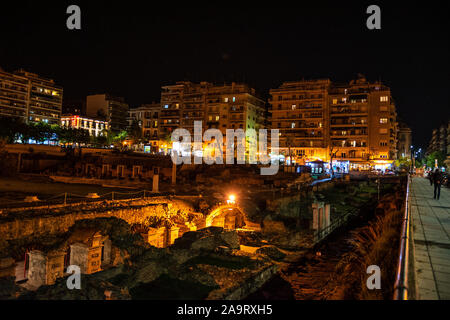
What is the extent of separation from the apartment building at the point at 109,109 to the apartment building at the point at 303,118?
62.5m

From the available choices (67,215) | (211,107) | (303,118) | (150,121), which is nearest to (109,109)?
(150,121)

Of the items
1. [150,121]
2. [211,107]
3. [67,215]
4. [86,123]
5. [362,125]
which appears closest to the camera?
[67,215]

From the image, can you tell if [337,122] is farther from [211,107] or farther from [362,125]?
[211,107]

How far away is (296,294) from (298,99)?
71.7 meters

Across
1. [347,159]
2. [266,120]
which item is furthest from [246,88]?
[347,159]

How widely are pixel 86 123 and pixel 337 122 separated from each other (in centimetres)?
8036

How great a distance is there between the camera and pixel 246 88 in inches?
3191

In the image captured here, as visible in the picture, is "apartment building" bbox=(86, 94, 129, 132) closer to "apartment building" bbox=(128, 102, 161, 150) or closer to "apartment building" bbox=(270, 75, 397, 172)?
"apartment building" bbox=(128, 102, 161, 150)

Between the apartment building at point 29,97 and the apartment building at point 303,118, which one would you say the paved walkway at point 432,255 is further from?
the apartment building at point 29,97

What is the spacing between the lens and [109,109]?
113m

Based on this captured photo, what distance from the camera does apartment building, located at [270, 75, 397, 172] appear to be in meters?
72.9

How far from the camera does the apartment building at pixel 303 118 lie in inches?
3019

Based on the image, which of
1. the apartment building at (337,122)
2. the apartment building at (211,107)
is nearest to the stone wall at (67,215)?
the apartment building at (337,122)

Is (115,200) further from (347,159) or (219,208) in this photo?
(347,159)
